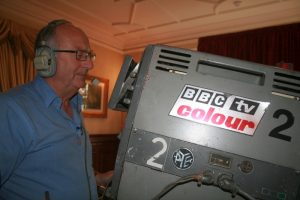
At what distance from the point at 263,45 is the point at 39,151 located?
3.54 m

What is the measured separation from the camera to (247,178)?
0.64 m

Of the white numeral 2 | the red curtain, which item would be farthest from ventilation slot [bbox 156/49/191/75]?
the red curtain

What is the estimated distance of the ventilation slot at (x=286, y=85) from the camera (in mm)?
668

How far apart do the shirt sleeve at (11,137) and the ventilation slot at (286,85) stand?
2.87ft

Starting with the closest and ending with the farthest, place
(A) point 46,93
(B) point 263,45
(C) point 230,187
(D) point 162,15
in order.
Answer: (C) point 230,187, (A) point 46,93, (B) point 263,45, (D) point 162,15

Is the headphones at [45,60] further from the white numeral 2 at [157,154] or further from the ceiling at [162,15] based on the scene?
the ceiling at [162,15]

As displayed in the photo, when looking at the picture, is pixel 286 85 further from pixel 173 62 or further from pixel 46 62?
pixel 46 62

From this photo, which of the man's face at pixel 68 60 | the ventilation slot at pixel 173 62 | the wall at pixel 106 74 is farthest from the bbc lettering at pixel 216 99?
the wall at pixel 106 74

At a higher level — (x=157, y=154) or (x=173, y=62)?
(x=173, y=62)

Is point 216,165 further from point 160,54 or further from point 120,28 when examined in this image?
point 120,28

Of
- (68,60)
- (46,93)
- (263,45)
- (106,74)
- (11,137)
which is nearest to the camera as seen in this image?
(11,137)

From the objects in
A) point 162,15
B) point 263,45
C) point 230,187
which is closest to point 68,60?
point 230,187

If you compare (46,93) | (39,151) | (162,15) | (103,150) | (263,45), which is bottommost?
(103,150)

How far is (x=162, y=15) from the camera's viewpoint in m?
3.70
